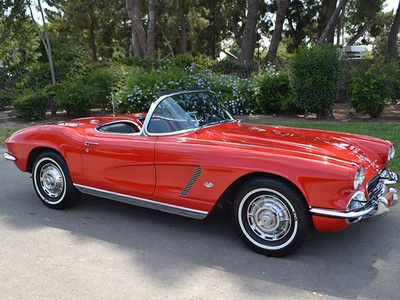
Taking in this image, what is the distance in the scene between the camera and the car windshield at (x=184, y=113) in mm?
4234

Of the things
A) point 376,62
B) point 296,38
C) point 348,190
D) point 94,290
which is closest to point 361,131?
point 376,62

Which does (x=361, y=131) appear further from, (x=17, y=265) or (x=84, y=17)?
(x=84, y=17)

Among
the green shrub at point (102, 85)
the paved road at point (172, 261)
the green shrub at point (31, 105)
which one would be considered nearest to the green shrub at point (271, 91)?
the green shrub at point (102, 85)

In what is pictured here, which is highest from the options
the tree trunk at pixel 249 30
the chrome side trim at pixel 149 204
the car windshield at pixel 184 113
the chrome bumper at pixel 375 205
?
the tree trunk at pixel 249 30

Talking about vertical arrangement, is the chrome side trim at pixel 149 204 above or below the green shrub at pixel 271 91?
below

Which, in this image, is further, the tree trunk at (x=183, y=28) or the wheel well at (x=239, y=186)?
the tree trunk at (x=183, y=28)

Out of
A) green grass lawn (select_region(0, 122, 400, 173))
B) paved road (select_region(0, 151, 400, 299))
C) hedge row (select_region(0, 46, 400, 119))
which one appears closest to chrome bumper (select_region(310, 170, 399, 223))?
paved road (select_region(0, 151, 400, 299))

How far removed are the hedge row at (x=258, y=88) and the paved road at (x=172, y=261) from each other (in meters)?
6.62

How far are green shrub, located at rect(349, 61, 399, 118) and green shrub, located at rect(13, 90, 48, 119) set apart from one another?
892 cm

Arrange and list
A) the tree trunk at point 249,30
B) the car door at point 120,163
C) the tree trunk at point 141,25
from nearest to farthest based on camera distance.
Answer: the car door at point 120,163 < the tree trunk at point 249,30 < the tree trunk at point 141,25

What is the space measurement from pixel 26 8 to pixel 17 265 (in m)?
13.1

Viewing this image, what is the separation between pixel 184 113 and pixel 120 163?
0.85 m

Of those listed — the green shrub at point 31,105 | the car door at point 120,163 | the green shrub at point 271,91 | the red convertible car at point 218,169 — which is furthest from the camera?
the green shrub at point 31,105

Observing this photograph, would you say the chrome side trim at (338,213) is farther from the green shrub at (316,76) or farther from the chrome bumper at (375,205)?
the green shrub at (316,76)
